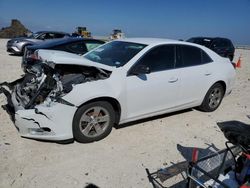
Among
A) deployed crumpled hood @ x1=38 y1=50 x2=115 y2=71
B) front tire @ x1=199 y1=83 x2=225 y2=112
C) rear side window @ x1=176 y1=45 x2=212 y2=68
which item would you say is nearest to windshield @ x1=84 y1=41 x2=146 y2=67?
deployed crumpled hood @ x1=38 y1=50 x2=115 y2=71

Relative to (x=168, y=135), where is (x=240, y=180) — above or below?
above

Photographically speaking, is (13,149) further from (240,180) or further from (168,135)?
(240,180)

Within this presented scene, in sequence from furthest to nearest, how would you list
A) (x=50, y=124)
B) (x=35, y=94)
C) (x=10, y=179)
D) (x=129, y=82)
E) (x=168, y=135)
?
(x=168, y=135), (x=129, y=82), (x=35, y=94), (x=50, y=124), (x=10, y=179)

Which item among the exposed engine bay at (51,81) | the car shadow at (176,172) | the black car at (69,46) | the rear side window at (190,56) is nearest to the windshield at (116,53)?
the exposed engine bay at (51,81)

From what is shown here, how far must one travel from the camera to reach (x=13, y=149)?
4.16 metres

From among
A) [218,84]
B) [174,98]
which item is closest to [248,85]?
[218,84]

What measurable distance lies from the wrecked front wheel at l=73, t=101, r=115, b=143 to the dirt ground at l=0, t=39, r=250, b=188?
5.3 inches

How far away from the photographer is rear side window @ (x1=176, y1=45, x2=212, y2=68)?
554 centimetres

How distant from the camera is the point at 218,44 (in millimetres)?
16125

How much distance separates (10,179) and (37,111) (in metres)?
1.01

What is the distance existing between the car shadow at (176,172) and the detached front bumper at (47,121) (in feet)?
4.63

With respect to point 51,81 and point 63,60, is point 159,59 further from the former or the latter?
point 51,81

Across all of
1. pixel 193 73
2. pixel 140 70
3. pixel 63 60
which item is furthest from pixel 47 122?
pixel 193 73

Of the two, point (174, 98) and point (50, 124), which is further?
point (174, 98)
